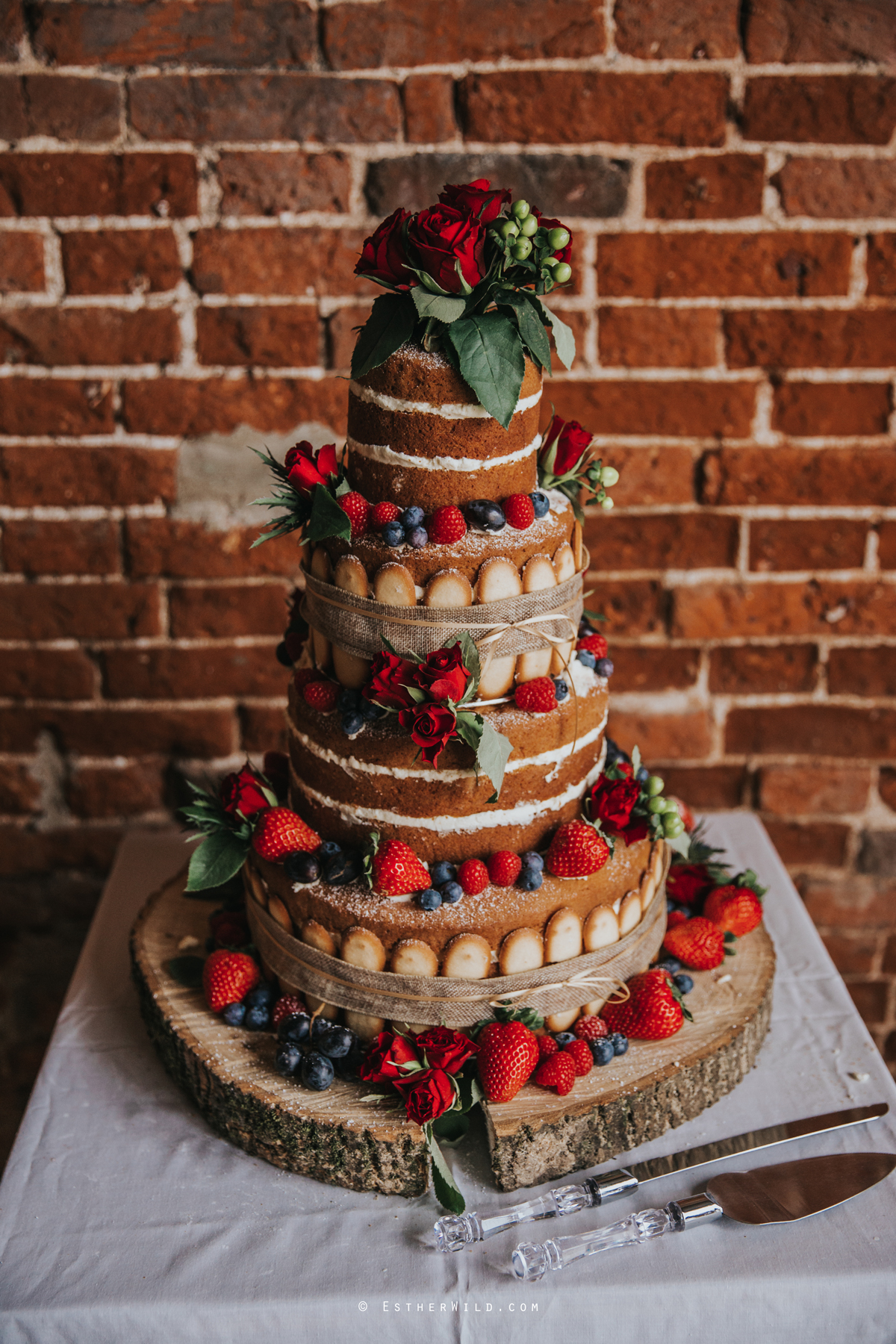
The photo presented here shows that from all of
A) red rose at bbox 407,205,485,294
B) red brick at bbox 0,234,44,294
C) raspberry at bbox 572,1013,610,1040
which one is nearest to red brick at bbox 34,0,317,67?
red brick at bbox 0,234,44,294

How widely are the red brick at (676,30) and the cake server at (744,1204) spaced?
129cm

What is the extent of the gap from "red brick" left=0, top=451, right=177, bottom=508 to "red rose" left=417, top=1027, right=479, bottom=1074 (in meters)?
0.87

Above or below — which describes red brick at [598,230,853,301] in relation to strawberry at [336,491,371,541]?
above

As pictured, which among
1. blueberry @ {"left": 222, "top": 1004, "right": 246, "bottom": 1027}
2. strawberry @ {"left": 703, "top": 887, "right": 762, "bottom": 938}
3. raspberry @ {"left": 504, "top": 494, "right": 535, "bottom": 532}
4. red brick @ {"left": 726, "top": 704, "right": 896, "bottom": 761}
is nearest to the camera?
raspberry @ {"left": 504, "top": 494, "right": 535, "bottom": 532}

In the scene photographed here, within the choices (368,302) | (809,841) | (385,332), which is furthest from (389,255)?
(809,841)

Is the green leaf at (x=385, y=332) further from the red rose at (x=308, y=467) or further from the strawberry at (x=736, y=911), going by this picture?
the strawberry at (x=736, y=911)

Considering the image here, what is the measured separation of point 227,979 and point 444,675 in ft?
1.40

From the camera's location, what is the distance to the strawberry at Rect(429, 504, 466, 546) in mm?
941

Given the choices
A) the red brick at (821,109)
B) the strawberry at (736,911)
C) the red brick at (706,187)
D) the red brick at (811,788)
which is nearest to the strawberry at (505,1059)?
the strawberry at (736,911)

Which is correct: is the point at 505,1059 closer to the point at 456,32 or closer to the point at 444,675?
the point at 444,675

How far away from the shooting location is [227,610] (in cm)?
156

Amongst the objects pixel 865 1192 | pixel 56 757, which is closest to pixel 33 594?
pixel 56 757

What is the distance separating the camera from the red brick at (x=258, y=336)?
4.66 feet

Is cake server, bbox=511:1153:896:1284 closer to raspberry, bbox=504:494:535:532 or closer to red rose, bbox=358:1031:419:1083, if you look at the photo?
red rose, bbox=358:1031:419:1083
